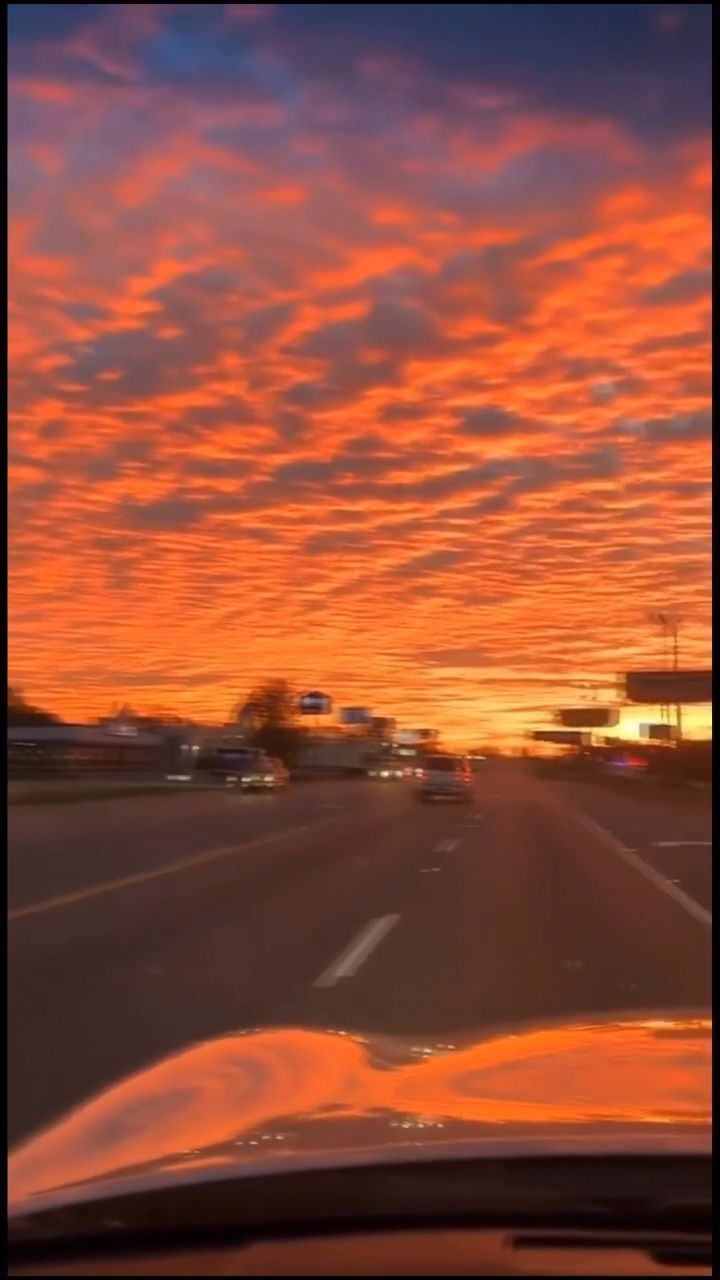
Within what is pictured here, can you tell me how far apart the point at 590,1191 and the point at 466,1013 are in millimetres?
6650

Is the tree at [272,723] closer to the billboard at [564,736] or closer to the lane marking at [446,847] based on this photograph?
the billboard at [564,736]

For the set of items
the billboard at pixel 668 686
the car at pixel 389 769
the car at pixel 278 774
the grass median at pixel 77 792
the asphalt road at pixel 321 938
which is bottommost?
the car at pixel 389 769

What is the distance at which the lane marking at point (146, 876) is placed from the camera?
17562 millimetres

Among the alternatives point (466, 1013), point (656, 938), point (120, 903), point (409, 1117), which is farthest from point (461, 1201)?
point (120, 903)

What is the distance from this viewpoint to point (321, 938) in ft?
49.4

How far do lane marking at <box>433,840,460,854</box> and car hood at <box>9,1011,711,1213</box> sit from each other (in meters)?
21.0

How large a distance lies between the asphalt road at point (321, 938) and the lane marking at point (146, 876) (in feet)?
0.17

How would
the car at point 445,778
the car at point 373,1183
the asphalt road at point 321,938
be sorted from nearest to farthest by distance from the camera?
the car at point 373,1183, the asphalt road at point 321,938, the car at point 445,778

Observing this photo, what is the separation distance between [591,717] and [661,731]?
6.89 m

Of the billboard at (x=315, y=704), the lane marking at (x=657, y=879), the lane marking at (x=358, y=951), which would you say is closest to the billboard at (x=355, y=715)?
the billboard at (x=315, y=704)

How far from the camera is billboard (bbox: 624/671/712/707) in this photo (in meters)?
74.2

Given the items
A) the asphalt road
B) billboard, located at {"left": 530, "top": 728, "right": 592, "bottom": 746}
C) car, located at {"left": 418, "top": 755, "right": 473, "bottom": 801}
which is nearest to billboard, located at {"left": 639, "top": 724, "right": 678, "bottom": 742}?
billboard, located at {"left": 530, "top": 728, "right": 592, "bottom": 746}

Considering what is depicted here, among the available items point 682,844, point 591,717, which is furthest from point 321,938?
point 591,717

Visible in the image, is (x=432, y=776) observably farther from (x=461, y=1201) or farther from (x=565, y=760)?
(x=565, y=760)
